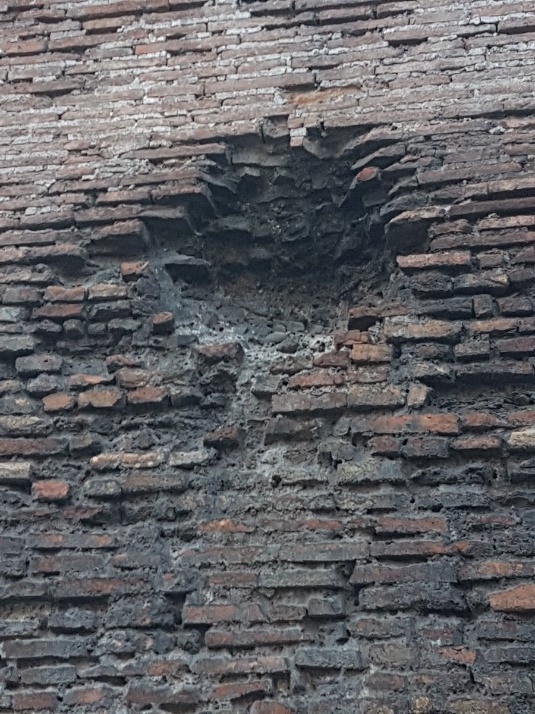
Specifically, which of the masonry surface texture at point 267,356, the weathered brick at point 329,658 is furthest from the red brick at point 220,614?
the weathered brick at point 329,658

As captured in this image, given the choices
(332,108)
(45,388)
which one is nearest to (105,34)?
(332,108)

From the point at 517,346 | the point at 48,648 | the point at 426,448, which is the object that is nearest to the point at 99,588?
the point at 48,648

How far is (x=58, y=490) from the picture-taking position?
100 inches

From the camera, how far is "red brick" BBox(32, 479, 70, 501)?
2.54m

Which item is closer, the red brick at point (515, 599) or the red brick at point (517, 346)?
the red brick at point (515, 599)

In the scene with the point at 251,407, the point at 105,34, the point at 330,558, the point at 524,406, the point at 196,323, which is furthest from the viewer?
the point at 105,34

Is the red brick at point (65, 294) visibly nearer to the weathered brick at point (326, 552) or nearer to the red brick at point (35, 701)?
the weathered brick at point (326, 552)

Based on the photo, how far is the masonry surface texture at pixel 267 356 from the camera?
2213 millimetres

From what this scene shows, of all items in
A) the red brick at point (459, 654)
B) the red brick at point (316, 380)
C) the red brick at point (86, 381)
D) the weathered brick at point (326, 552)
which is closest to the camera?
the red brick at point (459, 654)

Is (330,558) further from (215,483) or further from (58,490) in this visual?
(58,490)

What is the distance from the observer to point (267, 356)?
2.89 meters

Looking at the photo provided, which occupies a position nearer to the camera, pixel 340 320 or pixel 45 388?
pixel 45 388

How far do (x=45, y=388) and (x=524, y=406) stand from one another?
1.59 metres

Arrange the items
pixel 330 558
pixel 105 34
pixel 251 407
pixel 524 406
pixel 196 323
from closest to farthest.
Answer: pixel 330 558 → pixel 524 406 → pixel 251 407 → pixel 196 323 → pixel 105 34
